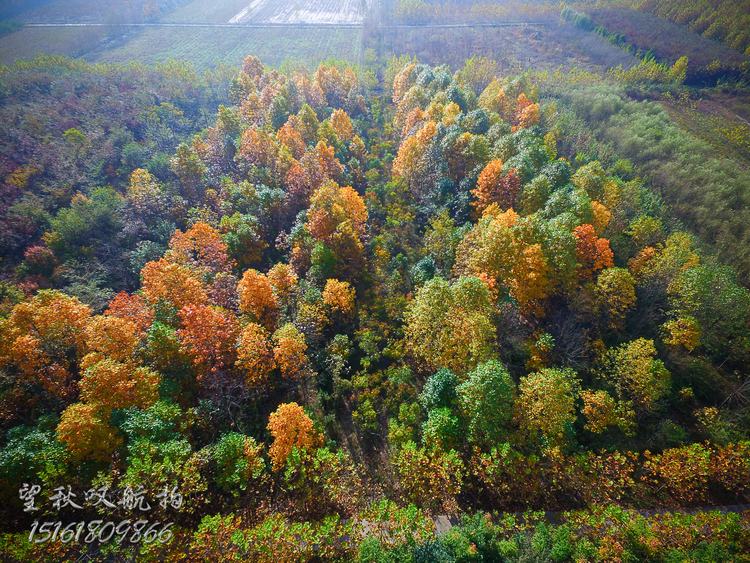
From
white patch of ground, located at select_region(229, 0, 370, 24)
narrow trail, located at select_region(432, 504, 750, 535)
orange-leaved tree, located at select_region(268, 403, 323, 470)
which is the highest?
white patch of ground, located at select_region(229, 0, 370, 24)

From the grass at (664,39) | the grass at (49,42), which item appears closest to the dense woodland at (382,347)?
the grass at (664,39)

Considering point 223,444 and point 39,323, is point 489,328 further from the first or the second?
point 39,323

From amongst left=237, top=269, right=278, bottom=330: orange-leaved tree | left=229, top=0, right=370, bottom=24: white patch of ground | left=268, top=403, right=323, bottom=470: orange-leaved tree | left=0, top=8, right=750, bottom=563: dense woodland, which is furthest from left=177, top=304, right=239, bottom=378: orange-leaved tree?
left=229, top=0, right=370, bottom=24: white patch of ground

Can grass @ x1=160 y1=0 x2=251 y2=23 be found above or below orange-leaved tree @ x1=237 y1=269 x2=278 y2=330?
above

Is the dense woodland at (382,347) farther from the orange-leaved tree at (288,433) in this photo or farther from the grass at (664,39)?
the grass at (664,39)

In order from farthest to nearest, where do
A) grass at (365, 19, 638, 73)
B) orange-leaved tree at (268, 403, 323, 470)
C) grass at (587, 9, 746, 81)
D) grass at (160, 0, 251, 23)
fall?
1. grass at (160, 0, 251, 23)
2. grass at (365, 19, 638, 73)
3. grass at (587, 9, 746, 81)
4. orange-leaved tree at (268, 403, 323, 470)

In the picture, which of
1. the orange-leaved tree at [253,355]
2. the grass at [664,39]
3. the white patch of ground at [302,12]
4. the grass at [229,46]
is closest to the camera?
the orange-leaved tree at [253,355]

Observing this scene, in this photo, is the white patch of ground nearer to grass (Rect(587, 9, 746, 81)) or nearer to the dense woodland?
grass (Rect(587, 9, 746, 81))
